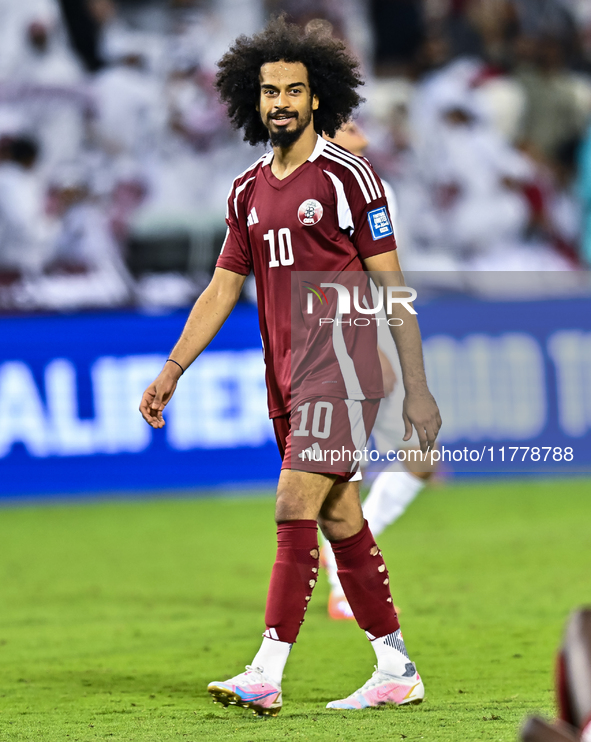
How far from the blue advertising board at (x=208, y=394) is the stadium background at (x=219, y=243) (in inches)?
0.7

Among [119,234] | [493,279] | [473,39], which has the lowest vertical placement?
[493,279]

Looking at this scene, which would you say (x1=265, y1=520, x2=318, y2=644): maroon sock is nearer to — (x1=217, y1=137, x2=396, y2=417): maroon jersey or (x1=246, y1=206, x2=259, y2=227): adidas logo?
(x1=217, y1=137, x2=396, y2=417): maroon jersey

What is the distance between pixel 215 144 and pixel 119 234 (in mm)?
1319

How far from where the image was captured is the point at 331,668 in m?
4.48

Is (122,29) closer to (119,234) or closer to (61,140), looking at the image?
(61,140)

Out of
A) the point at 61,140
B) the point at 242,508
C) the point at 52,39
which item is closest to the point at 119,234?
the point at 61,140

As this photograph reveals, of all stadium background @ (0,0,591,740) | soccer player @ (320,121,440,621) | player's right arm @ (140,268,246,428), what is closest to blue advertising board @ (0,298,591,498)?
stadium background @ (0,0,591,740)

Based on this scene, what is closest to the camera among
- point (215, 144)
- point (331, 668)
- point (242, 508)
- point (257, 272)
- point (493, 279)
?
point (257, 272)

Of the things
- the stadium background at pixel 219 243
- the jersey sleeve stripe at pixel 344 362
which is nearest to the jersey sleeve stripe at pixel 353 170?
the jersey sleeve stripe at pixel 344 362

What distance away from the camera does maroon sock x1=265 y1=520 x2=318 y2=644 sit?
3646mm

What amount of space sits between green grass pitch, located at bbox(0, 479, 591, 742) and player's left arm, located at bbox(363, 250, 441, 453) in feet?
2.96

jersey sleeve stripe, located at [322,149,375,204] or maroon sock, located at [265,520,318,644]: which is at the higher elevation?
jersey sleeve stripe, located at [322,149,375,204]

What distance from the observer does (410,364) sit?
147 inches

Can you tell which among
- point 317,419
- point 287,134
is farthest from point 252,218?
point 317,419
